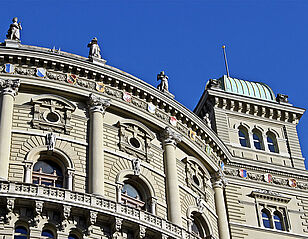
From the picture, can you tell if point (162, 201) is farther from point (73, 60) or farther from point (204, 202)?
point (73, 60)

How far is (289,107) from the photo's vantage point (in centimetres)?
5606

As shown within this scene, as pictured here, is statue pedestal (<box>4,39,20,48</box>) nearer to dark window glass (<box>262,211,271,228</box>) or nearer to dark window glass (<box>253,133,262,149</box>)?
dark window glass (<box>262,211,271,228</box>)

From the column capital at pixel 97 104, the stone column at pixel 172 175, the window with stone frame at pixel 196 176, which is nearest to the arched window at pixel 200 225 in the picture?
the window with stone frame at pixel 196 176

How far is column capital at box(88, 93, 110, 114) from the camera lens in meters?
41.6

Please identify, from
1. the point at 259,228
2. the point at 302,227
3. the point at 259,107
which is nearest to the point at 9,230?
the point at 259,228

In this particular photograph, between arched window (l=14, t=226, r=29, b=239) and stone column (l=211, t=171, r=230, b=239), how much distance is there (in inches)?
547

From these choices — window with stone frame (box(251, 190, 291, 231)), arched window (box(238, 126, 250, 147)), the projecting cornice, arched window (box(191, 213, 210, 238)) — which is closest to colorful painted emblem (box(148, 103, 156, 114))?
the projecting cornice

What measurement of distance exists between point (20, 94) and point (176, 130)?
9.90 metres

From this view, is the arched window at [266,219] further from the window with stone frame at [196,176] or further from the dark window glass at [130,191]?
the dark window glass at [130,191]

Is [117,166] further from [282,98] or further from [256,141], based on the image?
[282,98]

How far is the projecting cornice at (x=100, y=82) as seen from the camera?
41.2 m

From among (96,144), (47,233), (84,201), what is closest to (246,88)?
(96,144)

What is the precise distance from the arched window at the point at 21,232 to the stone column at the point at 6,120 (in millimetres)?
2665

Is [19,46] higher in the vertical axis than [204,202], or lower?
higher
